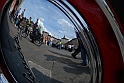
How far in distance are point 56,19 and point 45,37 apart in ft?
0.52

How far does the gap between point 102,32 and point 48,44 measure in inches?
13.6

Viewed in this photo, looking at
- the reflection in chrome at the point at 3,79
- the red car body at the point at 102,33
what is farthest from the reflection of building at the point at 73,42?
the reflection in chrome at the point at 3,79

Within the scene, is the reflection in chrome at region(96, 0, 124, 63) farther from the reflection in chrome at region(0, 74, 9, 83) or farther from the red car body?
the reflection in chrome at region(0, 74, 9, 83)

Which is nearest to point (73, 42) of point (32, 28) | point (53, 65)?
point (53, 65)

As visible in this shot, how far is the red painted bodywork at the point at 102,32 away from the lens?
2.61 feet

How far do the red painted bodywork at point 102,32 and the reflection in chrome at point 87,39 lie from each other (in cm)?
2

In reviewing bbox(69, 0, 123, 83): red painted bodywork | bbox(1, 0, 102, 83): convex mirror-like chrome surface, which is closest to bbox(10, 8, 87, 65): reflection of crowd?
bbox(1, 0, 102, 83): convex mirror-like chrome surface

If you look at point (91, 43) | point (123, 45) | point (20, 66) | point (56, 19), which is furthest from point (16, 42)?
point (123, 45)

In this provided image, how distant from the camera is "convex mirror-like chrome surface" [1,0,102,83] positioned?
2.77ft

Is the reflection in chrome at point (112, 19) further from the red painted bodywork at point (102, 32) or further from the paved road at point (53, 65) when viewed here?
the paved road at point (53, 65)

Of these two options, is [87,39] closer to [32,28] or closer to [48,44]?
[48,44]

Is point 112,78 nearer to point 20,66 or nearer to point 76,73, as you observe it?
point 76,73

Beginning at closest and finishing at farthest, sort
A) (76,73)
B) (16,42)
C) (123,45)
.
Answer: (123,45), (76,73), (16,42)

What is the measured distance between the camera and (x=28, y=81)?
121 cm
